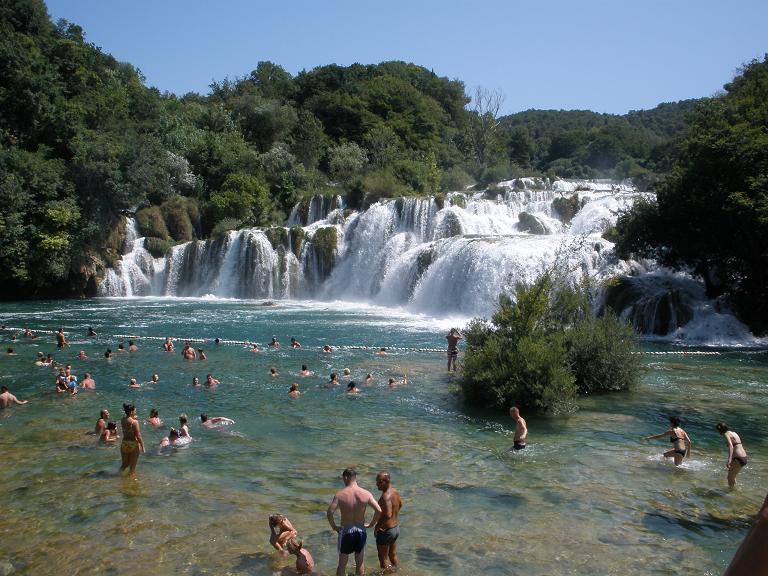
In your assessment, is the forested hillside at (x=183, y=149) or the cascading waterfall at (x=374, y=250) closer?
the cascading waterfall at (x=374, y=250)

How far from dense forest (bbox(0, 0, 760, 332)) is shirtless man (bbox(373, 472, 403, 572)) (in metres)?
23.0

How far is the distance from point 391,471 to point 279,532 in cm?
322

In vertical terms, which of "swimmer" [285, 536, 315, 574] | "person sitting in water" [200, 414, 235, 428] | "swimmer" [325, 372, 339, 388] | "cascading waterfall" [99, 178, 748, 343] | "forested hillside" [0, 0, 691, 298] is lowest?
"swimmer" [285, 536, 315, 574]

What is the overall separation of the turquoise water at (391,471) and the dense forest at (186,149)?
16075 mm

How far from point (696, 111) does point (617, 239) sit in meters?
5.92

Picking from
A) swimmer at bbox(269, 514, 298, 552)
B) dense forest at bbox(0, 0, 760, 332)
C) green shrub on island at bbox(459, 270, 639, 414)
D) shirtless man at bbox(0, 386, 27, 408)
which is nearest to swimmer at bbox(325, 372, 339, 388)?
green shrub on island at bbox(459, 270, 639, 414)

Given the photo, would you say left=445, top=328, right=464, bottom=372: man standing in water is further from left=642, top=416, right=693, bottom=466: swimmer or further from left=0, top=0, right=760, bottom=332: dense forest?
left=0, top=0, right=760, bottom=332: dense forest

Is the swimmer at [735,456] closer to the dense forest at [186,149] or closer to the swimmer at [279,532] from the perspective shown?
the swimmer at [279,532]

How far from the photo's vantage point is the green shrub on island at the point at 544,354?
13953mm

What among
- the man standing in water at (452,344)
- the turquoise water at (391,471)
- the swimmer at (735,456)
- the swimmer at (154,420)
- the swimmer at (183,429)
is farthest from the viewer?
the man standing in water at (452,344)

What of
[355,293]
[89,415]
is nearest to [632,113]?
[355,293]

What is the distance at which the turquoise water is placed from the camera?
25.8ft

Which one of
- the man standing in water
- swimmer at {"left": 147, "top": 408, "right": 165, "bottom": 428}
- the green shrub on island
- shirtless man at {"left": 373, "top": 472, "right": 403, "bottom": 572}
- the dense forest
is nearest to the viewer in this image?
shirtless man at {"left": 373, "top": 472, "right": 403, "bottom": 572}

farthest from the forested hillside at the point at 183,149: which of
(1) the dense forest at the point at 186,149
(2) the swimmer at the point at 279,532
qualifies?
(2) the swimmer at the point at 279,532
